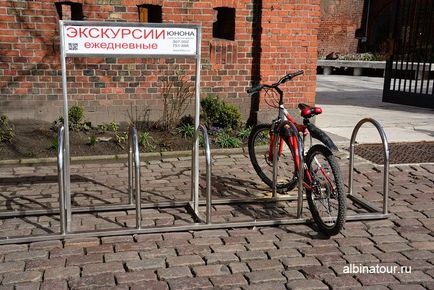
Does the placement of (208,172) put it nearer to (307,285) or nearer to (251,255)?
(251,255)

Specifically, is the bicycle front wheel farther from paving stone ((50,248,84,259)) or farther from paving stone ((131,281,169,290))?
paving stone ((50,248,84,259))

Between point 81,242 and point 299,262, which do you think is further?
point 81,242

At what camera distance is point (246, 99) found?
836 cm

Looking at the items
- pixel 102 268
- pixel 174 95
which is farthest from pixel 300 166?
pixel 174 95

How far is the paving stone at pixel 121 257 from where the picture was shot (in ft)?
13.1

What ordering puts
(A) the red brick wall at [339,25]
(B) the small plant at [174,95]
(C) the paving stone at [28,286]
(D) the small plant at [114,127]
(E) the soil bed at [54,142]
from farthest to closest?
(A) the red brick wall at [339,25]
(B) the small plant at [174,95]
(D) the small plant at [114,127]
(E) the soil bed at [54,142]
(C) the paving stone at [28,286]

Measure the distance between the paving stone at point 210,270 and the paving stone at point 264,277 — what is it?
0.58ft

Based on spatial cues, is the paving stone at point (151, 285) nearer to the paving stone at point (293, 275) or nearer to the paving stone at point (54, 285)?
the paving stone at point (54, 285)

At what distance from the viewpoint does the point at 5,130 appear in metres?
7.27

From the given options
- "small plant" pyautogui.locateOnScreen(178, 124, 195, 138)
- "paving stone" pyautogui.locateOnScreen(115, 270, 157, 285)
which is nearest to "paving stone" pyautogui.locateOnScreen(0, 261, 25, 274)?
"paving stone" pyautogui.locateOnScreen(115, 270, 157, 285)

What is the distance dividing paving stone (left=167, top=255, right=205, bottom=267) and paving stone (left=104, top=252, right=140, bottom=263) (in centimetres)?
26

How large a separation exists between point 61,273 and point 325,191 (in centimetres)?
227

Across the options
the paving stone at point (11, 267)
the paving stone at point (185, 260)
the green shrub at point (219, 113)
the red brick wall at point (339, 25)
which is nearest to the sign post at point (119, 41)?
the paving stone at point (11, 267)

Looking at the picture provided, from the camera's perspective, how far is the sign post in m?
4.38
